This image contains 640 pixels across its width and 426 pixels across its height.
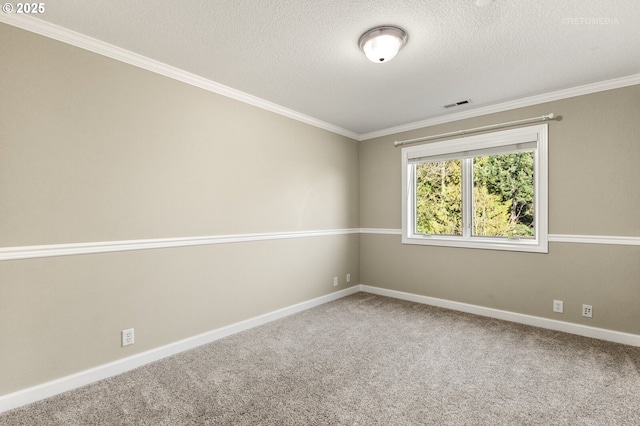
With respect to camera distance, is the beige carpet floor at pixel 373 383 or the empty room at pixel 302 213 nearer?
the beige carpet floor at pixel 373 383

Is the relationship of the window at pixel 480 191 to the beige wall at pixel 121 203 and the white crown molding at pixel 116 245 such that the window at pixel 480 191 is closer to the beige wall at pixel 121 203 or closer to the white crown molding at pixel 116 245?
the beige wall at pixel 121 203

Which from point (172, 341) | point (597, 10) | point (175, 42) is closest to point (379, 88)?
point (597, 10)

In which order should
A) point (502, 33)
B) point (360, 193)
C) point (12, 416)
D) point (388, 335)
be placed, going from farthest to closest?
point (360, 193) < point (388, 335) < point (502, 33) < point (12, 416)

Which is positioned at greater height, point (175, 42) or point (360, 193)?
point (175, 42)

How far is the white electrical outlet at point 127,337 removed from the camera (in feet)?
7.81

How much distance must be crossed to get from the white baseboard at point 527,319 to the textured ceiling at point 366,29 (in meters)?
2.40

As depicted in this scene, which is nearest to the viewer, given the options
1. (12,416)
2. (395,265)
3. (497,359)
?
(12,416)

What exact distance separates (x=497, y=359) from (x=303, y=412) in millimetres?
1720

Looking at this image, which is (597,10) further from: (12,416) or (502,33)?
(12,416)

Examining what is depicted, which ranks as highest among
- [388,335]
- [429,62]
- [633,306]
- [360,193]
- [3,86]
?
[429,62]

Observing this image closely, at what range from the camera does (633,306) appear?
2.84 metres

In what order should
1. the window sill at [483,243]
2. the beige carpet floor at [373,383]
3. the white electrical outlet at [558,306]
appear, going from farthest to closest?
the window sill at [483,243]
the white electrical outlet at [558,306]
the beige carpet floor at [373,383]

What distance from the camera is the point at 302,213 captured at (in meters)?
3.96

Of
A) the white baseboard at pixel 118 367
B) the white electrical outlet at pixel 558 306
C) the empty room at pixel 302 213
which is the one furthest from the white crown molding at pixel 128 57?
the white electrical outlet at pixel 558 306
